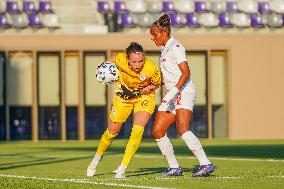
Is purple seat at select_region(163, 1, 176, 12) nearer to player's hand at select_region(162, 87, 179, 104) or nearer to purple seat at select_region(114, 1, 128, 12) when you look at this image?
purple seat at select_region(114, 1, 128, 12)

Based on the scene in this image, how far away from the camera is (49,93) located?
1807 inches

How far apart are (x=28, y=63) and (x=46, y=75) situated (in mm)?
919

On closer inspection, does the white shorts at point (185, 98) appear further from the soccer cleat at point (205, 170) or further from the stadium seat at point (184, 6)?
the stadium seat at point (184, 6)

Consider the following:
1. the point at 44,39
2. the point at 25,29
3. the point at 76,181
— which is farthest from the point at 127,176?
the point at 25,29

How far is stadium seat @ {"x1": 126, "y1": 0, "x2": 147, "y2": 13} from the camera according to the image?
48.9 metres

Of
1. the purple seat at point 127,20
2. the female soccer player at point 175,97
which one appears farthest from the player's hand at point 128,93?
the purple seat at point 127,20

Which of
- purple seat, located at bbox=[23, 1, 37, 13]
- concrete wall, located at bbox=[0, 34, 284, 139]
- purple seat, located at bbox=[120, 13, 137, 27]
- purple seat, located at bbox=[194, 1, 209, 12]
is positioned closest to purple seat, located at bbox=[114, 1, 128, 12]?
purple seat, located at bbox=[120, 13, 137, 27]

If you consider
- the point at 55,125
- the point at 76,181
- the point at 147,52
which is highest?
the point at 76,181

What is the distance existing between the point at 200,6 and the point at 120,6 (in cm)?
368

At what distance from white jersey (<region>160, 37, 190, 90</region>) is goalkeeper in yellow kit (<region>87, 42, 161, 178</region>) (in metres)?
0.13

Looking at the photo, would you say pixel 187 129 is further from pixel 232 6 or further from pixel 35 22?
pixel 232 6

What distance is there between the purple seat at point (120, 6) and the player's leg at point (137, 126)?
1308 inches

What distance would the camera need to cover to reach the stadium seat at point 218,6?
4947 cm

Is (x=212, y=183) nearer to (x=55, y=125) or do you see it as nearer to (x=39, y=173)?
(x=39, y=173)
